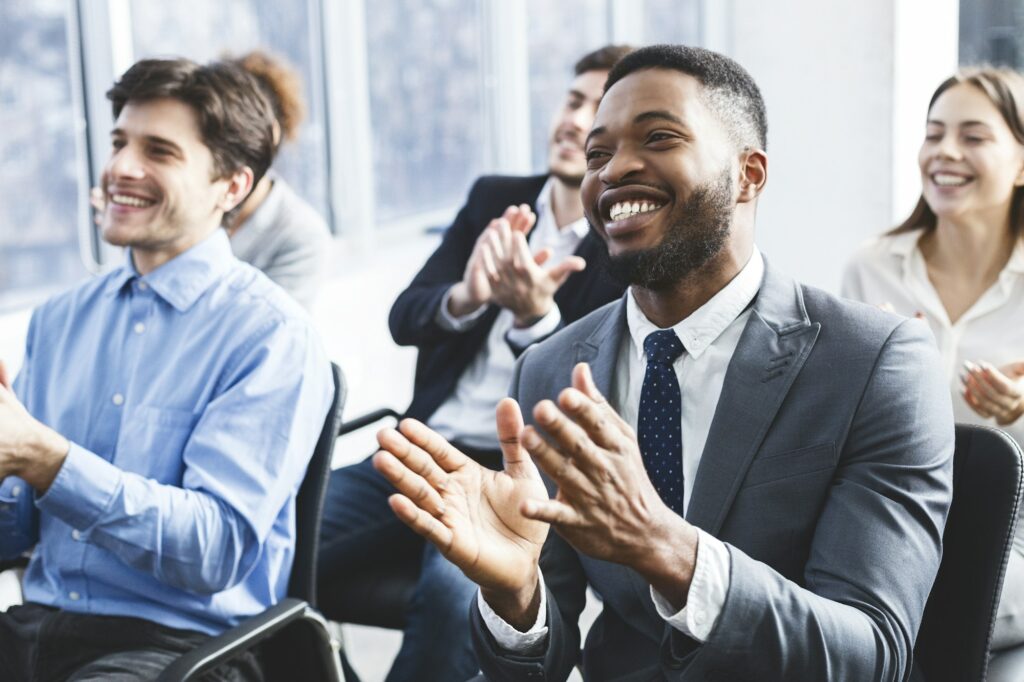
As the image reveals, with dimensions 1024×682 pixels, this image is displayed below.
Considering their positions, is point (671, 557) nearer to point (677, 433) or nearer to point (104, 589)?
point (677, 433)

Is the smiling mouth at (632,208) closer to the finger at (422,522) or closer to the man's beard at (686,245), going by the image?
the man's beard at (686,245)

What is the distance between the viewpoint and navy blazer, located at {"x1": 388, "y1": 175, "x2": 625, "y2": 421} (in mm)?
2615

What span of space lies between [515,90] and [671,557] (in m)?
4.44

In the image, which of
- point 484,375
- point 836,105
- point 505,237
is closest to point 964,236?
point 505,237

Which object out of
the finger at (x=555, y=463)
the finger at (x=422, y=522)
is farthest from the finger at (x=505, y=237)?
the finger at (x=555, y=463)

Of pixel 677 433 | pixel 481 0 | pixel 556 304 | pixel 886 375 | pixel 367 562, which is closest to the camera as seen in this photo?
pixel 886 375

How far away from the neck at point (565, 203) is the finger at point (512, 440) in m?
1.48

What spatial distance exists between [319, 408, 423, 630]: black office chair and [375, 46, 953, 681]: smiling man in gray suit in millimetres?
740

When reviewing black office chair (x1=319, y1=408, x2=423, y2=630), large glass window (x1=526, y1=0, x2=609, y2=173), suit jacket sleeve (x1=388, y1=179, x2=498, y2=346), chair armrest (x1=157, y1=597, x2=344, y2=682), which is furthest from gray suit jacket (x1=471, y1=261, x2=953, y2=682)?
large glass window (x1=526, y1=0, x2=609, y2=173)

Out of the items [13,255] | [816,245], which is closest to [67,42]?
[13,255]

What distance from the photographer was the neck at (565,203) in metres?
2.76

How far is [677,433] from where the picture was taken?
148 centimetres

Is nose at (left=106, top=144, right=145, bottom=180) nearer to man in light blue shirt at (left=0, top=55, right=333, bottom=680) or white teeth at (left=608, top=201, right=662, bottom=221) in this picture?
man in light blue shirt at (left=0, top=55, right=333, bottom=680)

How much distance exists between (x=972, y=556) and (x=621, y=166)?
2.07ft
